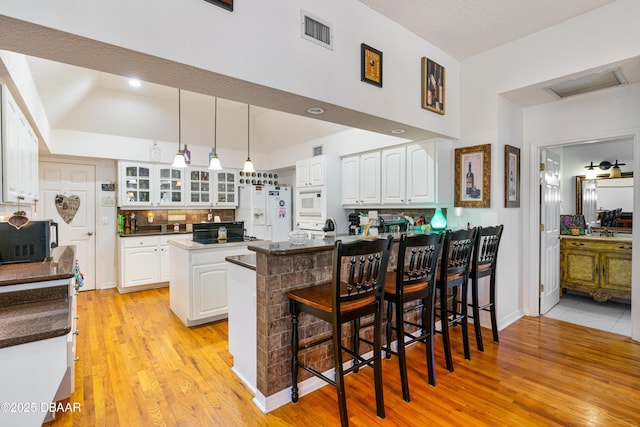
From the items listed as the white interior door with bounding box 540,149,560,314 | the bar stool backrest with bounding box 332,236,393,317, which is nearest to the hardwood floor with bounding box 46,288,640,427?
the white interior door with bounding box 540,149,560,314

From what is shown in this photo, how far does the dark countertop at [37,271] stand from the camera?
1.61m

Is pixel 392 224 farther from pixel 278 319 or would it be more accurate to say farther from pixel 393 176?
pixel 278 319

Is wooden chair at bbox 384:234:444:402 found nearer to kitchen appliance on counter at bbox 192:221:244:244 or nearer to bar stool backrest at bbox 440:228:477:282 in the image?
bar stool backrest at bbox 440:228:477:282

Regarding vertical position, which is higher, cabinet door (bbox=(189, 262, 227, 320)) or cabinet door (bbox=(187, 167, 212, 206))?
cabinet door (bbox=(187, 167, 212, 206))

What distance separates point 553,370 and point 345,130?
367cm

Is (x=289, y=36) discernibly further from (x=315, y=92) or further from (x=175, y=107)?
(x=175, y=107)

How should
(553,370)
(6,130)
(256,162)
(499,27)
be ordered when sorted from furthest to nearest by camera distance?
(256,162), (499,27), (553,370), (6,130)

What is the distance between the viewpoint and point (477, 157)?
3.44m

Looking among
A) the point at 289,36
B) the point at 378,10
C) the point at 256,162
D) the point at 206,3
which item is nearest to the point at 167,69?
the point at 206,3

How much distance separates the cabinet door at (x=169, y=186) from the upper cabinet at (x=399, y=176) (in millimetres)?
3066

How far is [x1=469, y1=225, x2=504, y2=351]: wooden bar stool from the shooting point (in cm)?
282

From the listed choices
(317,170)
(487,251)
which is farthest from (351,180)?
(487,251)

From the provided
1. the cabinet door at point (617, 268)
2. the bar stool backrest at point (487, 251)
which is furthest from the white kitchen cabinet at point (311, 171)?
the cabinet door at point (617, 268)

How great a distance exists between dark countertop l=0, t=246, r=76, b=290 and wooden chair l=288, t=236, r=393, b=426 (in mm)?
1322
